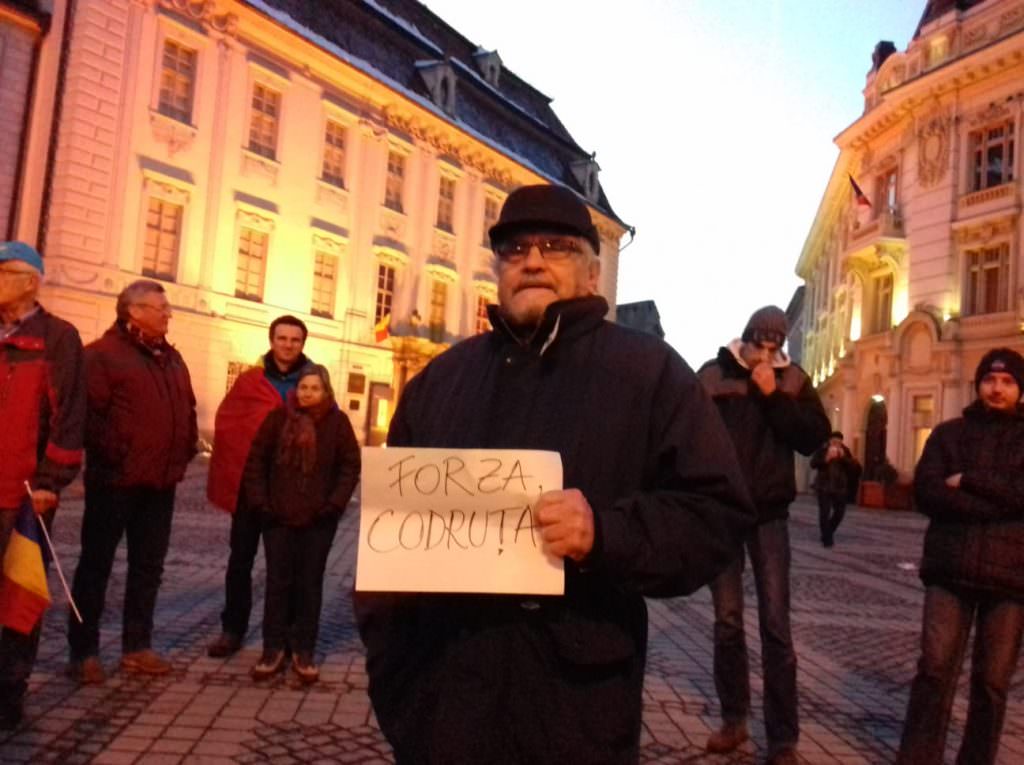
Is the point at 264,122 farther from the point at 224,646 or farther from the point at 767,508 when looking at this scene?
the point at 767,508

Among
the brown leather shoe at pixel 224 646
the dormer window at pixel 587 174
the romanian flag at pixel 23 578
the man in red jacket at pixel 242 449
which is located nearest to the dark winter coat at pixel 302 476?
the man in red jacket at pixel 242 449

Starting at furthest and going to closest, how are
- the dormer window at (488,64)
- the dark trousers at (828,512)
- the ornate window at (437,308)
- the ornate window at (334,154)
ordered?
1. the dormer window at (488,64)
2. the ornate window at (437,308)
3. the ornate window at (334,154)
4. the dark trousers at (828,512)

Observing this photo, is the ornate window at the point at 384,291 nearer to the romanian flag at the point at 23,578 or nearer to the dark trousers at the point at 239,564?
the dark trousers at the point at 239,564

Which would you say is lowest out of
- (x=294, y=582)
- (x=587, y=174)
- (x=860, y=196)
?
(x=294, y=582)

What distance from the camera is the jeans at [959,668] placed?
12.3ft

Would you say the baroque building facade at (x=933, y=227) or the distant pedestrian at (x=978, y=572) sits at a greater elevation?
the baroque building facade at (x=933, y=227)

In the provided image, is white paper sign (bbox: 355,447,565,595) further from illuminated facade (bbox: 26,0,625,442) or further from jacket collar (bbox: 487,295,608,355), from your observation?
illuminated facade (bbox: 26,0,625,442)

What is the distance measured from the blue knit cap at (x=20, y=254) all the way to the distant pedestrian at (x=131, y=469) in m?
0.76

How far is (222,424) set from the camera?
232 inches

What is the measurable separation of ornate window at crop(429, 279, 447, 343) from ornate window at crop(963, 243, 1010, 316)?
15.7 metres

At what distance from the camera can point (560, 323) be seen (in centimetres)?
205

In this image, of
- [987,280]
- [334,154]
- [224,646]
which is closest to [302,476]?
[224,646]

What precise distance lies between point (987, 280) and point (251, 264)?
2023 centimetres

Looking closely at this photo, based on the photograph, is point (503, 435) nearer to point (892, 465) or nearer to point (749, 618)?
point (749, 618)
